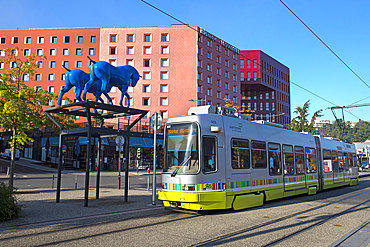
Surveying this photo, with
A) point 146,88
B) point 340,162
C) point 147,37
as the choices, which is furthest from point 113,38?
point 340,162

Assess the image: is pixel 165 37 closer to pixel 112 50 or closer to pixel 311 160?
pixel 112 50

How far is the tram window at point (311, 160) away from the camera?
1560 cm

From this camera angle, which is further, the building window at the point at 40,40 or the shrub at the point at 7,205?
the building window at the point at 40,40

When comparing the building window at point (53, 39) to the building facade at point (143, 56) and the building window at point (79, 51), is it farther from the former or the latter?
the building window at point (79, 51)

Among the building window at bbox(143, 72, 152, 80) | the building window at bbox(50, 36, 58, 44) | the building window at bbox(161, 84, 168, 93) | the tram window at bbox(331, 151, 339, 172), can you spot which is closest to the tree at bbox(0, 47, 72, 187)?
the tram window at bbox(331, 151, 339, 172)

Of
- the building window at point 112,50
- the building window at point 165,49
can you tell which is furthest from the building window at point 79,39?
the building window at point 165,49

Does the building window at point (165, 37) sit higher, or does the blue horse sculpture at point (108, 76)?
the building window at point (165, 37)

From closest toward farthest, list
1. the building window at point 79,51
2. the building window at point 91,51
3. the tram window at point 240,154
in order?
the tram window at point 240,154
the building window at point 91,51
the building window at point 79,51

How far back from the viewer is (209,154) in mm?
9688

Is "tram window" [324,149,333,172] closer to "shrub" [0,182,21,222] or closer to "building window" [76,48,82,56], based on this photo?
"shrub" [0,182,21,222]

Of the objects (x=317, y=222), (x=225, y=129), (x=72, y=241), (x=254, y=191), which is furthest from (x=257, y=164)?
(x=72, y=241)

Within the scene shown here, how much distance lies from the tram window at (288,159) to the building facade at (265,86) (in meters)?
58.1

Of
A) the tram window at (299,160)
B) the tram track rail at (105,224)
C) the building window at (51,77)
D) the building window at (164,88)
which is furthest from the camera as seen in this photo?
the building window at (51,77)

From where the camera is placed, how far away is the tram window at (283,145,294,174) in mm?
13460
